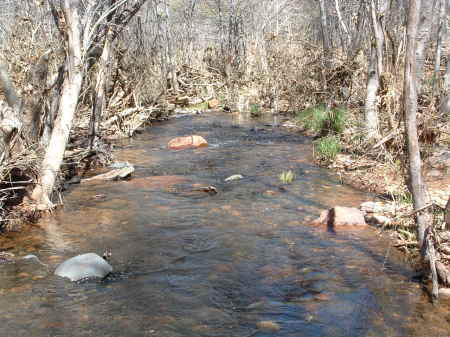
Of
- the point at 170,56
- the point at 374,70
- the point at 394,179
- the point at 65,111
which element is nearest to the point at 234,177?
the point at 394,179

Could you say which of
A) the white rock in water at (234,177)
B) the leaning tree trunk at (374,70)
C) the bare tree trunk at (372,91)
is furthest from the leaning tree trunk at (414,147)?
the bare tree trunk at (372,91)

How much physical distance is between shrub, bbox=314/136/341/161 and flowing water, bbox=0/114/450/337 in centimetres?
103

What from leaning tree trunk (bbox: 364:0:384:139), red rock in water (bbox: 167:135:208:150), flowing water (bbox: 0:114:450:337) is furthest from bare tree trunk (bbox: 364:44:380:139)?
red rock in water (bbox: 167:135:208:150)

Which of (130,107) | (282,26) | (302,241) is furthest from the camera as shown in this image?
(282,26)

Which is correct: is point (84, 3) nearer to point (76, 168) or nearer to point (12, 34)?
point (12, 34)

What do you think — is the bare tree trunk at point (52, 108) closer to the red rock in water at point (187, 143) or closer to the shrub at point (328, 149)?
the red rock in water at point (187, 143)

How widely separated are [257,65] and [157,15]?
5016mm

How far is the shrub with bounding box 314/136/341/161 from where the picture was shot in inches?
378

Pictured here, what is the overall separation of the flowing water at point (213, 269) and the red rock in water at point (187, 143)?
131 inches

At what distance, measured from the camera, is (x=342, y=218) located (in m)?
6.09

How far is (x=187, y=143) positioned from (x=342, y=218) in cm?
665

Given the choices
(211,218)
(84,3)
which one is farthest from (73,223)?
(84,3)

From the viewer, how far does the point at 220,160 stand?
10469 mm

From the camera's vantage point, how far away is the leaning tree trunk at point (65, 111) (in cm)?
687
